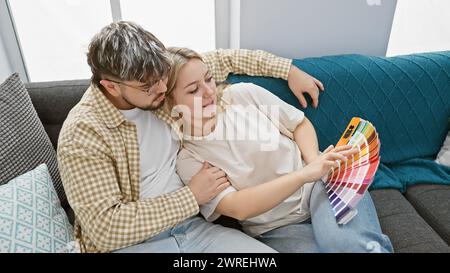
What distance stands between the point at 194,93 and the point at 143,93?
18cm

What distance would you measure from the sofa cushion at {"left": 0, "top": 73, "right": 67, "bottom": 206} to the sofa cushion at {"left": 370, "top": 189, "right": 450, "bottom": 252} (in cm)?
123

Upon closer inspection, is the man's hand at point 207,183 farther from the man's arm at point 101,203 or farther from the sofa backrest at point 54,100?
the sofa backrest at point 54,100

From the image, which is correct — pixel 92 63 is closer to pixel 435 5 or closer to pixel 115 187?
pixel 115 187

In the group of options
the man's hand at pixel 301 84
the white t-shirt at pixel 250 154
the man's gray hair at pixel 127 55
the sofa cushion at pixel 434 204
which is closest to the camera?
the man's gray hair at pixel 127 55

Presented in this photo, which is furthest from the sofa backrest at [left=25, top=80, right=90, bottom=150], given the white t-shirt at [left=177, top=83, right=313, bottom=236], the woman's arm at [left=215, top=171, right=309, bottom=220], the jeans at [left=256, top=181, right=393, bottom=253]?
the jeans at [left=256, top=181, right=393, bottom=253]

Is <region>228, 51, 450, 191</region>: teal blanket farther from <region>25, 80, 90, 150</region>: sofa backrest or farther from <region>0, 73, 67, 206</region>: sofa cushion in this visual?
<region>0, 73, 67, 206</region>: sofa cushion

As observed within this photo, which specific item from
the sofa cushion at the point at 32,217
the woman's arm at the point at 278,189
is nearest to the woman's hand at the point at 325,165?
the woman's arm at the point at 278,189

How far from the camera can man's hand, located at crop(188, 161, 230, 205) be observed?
3.27 feet

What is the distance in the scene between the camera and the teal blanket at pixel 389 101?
55.8 inches

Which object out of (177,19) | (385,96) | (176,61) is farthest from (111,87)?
(385,96)

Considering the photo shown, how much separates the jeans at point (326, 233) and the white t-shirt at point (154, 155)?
37 centimetres

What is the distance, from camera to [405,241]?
115cm

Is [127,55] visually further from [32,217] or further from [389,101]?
[389,101]

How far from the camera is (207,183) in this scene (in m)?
1.01
